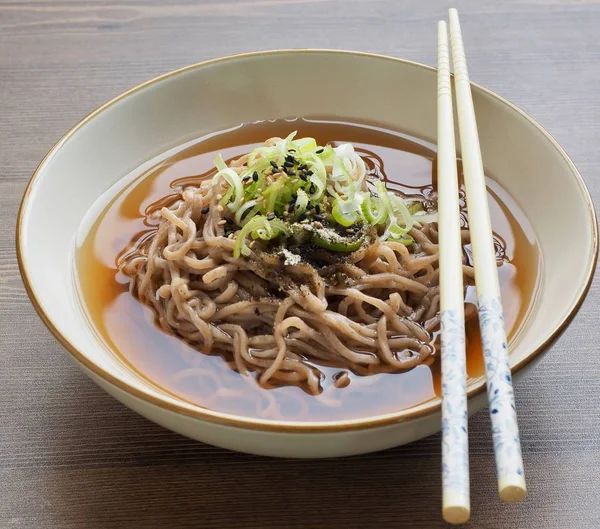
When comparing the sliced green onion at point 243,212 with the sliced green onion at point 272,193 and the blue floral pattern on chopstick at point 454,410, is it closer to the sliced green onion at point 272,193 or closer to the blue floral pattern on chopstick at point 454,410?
the sliced green onion at point 272,193

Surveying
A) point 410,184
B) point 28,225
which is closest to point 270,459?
point 28,225

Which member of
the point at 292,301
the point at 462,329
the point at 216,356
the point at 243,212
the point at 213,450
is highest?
the point at 462,329

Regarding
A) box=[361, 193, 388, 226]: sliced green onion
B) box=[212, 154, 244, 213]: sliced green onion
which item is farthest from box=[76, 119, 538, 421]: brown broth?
box=[212, 154, 244, 213]: sliced green onion

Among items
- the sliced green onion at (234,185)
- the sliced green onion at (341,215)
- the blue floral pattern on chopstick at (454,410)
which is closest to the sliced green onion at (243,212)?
the sliced green onion at (234,185)

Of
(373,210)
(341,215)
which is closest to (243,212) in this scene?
(341,215)

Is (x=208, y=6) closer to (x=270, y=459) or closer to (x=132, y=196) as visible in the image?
(x=132, y=196)

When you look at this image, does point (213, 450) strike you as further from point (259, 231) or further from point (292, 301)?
point (259, 231)
